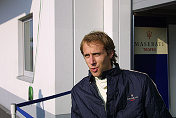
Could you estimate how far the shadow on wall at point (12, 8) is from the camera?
5.70m

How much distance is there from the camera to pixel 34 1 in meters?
5.11

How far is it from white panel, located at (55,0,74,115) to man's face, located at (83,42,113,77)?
2135mm

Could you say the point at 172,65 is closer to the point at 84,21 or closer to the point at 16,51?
the point at 84,21

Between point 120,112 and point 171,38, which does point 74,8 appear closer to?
point 171,38

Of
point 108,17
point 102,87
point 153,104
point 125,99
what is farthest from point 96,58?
point 108,17

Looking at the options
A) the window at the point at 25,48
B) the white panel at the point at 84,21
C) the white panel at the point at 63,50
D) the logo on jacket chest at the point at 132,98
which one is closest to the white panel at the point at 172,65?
the white panel at the point at 84,21

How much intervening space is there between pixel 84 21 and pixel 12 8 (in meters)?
3.35

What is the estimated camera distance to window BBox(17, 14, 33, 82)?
6152mm

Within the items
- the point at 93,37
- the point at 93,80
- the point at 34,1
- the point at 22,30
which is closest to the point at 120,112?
the point at 93,80

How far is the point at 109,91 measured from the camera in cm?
178

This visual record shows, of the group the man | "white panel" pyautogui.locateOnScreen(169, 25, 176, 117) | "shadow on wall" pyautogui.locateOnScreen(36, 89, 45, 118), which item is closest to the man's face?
the man

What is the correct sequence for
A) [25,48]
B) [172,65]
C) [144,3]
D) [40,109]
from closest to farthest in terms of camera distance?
1. [144,3]
2. [40,109]
3. [172,65]
4. [25,48]

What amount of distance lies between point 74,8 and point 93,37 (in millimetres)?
2328

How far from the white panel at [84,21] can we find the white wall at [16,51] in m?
0.41
